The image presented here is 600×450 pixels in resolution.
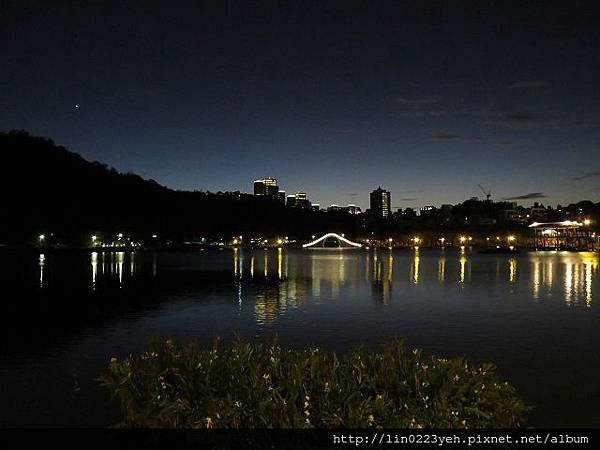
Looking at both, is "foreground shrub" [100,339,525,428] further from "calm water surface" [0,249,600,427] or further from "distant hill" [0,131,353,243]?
"distant hill" [0,131,353,243]

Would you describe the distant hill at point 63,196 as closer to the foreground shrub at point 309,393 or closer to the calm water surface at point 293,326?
the calm water surface at point 293,326

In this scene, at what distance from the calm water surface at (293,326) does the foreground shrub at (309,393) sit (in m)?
3.66

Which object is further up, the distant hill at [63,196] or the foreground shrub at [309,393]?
the distant hill at [63,196]

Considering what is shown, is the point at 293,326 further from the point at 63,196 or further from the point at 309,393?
the point at 63,196

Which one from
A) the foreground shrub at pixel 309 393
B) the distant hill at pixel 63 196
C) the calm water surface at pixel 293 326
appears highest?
the distant hill at pixel 63 196

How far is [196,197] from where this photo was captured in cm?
19888

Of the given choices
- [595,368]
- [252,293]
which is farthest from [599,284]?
[595,368]

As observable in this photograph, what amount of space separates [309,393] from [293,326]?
51.7ft

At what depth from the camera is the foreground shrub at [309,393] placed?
7.54 m

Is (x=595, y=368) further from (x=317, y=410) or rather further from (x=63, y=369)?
(x=63, y=369)

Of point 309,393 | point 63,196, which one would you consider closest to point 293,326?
point 309,393

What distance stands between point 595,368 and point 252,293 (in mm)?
23949

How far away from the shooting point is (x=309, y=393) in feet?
25.9

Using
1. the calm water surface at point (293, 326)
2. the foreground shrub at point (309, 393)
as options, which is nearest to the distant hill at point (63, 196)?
the calm water surface at point (293, 326)
